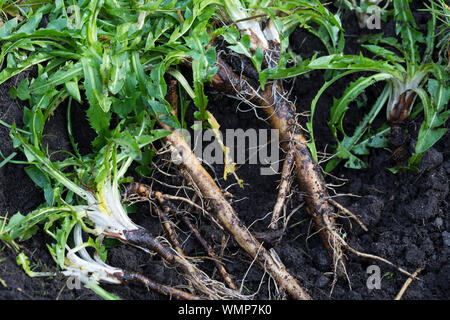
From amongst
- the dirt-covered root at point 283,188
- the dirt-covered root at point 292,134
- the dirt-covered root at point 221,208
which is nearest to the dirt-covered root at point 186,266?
the dirt-covered root at point 221,208

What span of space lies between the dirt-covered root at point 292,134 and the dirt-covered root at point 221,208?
269 millimetres

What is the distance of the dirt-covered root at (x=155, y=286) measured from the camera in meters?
2.21

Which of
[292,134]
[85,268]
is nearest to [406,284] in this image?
[292,134]

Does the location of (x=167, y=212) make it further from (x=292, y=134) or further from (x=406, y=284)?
(x=406, y=284)

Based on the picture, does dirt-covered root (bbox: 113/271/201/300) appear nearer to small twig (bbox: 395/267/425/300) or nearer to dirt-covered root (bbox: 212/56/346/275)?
dirt-covered root (bbox: 212/56/346/275)

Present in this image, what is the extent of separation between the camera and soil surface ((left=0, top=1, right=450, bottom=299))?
226 centimetres

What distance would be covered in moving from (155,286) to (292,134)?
90 cm

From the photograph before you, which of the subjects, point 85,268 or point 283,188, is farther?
point 283,188

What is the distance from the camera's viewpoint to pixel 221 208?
240 cm

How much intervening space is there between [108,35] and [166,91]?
35 centimetres

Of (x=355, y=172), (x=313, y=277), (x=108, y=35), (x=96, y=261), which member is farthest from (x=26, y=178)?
(x=355, y=172)

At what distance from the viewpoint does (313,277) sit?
2367mm

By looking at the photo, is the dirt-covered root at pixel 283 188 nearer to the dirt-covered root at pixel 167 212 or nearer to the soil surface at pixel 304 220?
the soil surface at pixel 304 220
